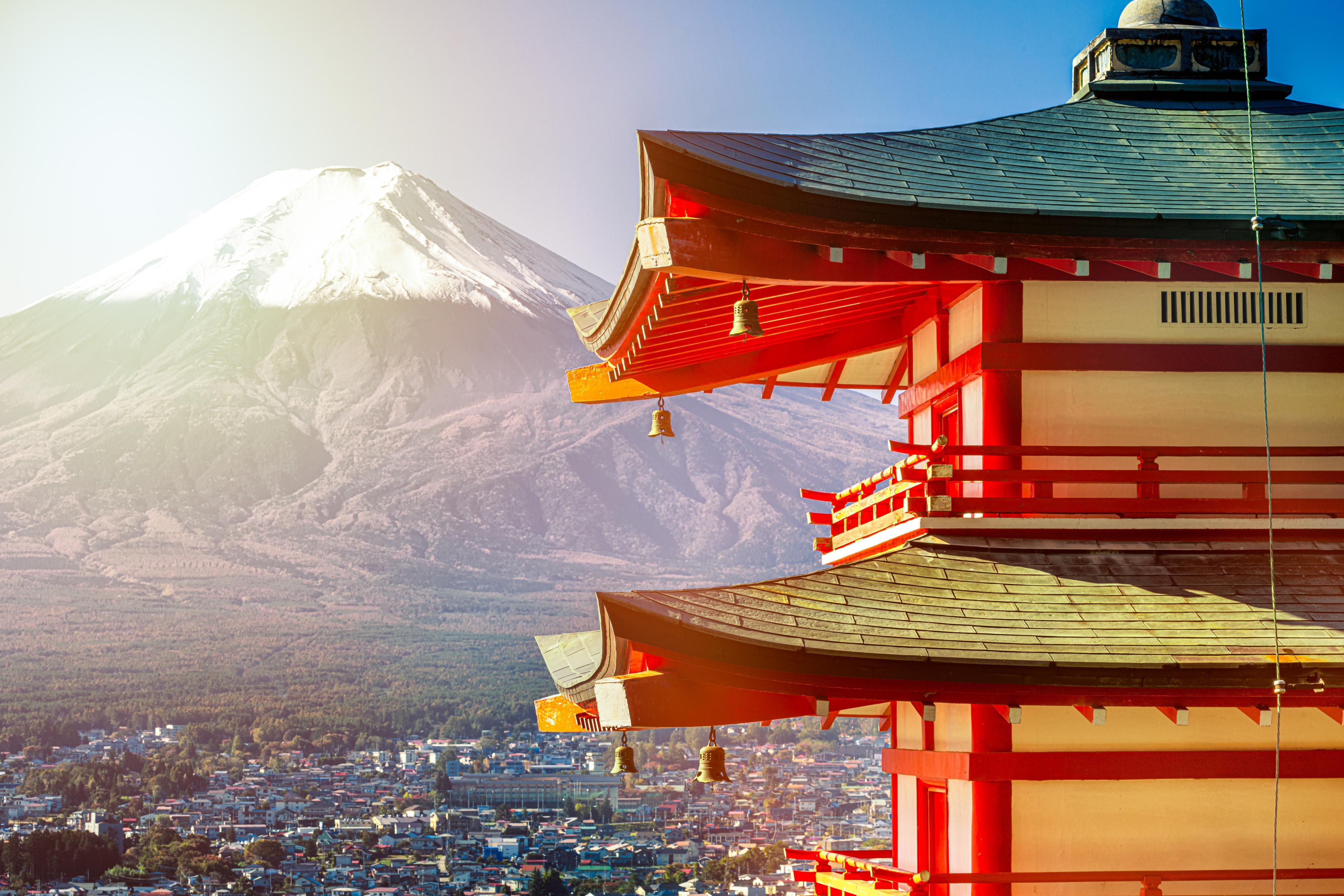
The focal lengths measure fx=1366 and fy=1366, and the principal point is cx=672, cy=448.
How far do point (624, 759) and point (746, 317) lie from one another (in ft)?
10.1

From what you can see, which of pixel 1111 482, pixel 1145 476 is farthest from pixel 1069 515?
pixel 1145 476

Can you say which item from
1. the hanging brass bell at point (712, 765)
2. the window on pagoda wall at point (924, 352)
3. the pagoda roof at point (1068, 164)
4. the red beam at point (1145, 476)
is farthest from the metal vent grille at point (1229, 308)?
the hanging brass bell at point (712, 765)

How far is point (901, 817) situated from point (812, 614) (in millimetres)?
3969

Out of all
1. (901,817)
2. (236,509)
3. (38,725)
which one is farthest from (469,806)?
(901,817)

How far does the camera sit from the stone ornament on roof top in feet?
37.6

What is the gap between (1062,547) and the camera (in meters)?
8.92

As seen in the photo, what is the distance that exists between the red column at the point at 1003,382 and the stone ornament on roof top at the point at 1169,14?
3.73 meters

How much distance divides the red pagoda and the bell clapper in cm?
2

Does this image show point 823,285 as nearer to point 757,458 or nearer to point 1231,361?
point 1231,361

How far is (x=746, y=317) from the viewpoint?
8.12 metres

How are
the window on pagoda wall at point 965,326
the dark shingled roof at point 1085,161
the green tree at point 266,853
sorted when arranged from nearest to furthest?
the dark shingled roof at point 1085,161 → the window on pagoda wall at point 965,326 → the green tree at point 266,853

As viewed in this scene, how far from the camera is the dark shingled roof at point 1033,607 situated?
745 centimetres

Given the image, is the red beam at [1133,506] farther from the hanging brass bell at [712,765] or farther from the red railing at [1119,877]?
the red railing at [1119,877]

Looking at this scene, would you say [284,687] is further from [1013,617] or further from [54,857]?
[1013,617]
